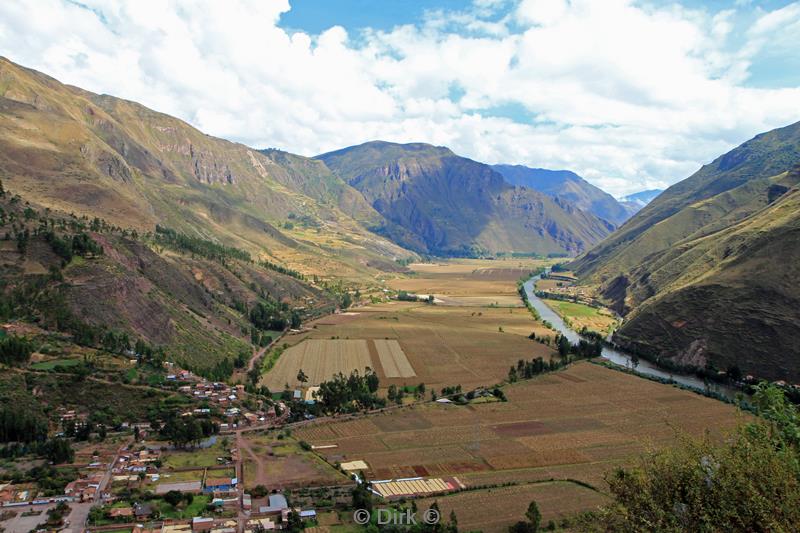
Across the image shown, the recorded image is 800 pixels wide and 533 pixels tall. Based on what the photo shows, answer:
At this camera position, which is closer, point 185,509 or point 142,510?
point 142,510

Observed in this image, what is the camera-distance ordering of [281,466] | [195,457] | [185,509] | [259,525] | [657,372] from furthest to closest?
[657,372] < [195,457] < [281,466] < [185,509] < [259,525]

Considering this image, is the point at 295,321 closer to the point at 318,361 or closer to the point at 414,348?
the point at 318,361

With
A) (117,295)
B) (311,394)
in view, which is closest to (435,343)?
(311,394)

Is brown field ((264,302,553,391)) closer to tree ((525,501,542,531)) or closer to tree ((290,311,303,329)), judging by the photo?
tree ((290,311,303,329))

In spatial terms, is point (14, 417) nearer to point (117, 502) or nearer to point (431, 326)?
point (117, 502)

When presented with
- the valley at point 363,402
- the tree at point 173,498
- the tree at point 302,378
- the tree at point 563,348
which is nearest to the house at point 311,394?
the valley at point 363,402


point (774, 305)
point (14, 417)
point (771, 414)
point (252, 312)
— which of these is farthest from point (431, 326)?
point (771, 414)

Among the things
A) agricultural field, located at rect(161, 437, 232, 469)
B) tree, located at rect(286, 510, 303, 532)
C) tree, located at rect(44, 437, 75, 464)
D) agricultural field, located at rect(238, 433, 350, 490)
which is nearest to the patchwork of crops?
agricultural field, located at rect(238, 433, 350, 490)
